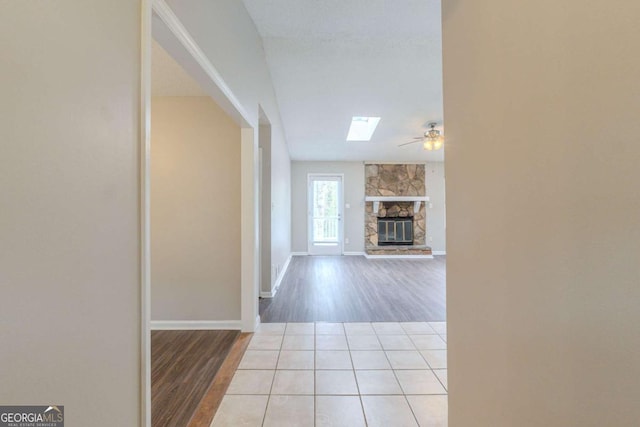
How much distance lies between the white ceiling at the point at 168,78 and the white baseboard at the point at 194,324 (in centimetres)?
218

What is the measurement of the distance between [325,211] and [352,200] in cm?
78

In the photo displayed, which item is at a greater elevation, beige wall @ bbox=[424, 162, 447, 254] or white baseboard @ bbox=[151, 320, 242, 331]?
beige wall @ bbox=[424, 162, 447, 254]

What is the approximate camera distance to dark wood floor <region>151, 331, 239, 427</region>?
1671 millimetres

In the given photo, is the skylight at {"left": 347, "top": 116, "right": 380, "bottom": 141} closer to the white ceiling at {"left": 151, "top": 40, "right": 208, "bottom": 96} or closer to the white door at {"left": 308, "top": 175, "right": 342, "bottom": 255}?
the white door at {"left": 308, "top": 175, "right": 342, "bottom": 255}

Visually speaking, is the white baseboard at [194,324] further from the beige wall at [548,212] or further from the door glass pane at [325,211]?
the door glass pane at [325,211]

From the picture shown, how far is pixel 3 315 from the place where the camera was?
60cm

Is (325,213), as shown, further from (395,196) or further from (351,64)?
(351,64)

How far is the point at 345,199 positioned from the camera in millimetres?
7648

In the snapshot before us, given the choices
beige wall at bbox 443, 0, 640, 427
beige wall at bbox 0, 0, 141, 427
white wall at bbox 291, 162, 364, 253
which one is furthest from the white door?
beige wall at bbox 0, 0, 141, 427

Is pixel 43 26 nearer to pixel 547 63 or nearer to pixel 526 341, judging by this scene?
pixel 547 63

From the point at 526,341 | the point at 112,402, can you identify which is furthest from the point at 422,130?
the point at 112,402

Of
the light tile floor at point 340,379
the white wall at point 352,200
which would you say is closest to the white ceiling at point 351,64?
the white wall at point 352,200

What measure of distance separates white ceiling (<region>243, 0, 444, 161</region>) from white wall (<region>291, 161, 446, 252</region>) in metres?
1.31

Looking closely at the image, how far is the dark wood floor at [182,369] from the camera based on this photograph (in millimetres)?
1671
